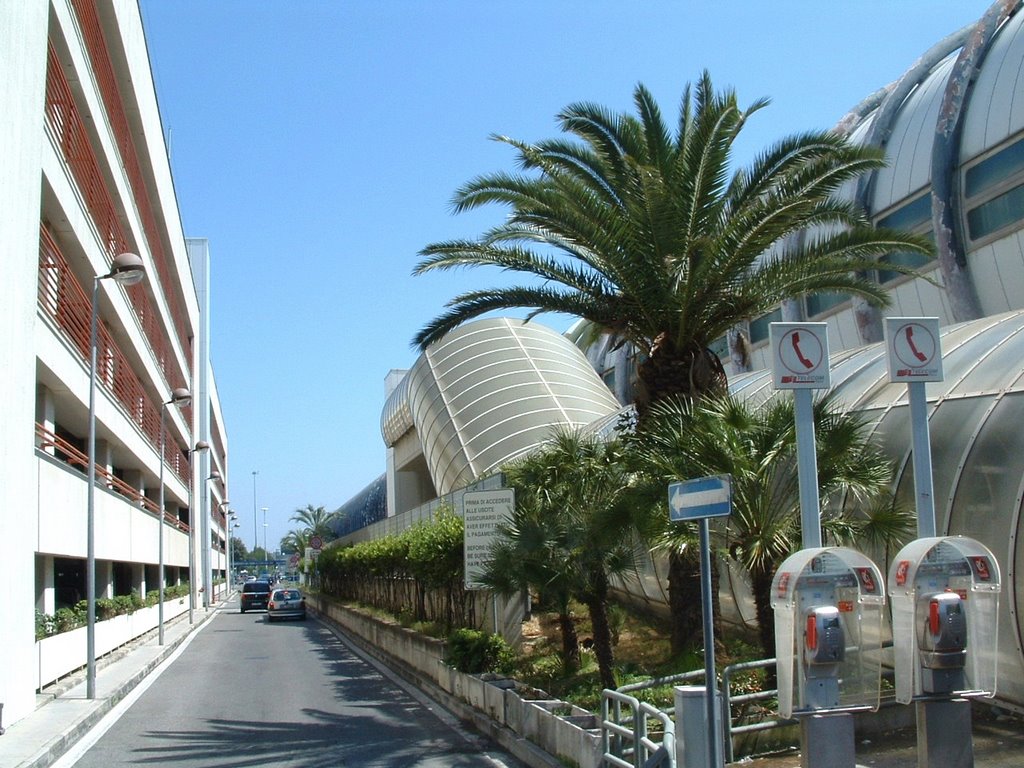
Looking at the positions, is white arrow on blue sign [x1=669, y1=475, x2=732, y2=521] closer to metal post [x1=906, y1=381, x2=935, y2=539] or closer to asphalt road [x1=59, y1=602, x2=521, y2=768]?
metal post [x1=906, y1=381, x2=935, y2=539]

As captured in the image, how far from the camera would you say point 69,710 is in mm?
16109

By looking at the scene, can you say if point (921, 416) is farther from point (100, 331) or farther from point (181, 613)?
point (181, 613)

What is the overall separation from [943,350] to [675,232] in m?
4.33

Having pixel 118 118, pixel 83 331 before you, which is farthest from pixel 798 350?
pixel 118 118

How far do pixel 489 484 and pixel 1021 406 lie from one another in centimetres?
919

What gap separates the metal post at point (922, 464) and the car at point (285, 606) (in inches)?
1632

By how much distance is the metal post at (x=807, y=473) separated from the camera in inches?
311

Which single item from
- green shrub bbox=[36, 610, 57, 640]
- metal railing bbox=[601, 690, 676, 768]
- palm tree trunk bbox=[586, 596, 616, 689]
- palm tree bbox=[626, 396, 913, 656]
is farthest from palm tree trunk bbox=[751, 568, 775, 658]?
green shrub bbox=[36, 610, 57, 640]

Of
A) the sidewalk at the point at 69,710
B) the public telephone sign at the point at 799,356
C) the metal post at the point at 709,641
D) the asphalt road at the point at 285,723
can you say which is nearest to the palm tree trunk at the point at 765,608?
the asphalt road at the point at 285,723

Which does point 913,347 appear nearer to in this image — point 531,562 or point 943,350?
point 531,562

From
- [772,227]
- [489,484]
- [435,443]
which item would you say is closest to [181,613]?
[435,443]

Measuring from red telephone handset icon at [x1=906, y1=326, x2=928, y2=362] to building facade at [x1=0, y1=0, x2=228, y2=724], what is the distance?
1196cm

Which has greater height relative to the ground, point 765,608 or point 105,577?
point 765,608

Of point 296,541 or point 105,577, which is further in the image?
point 296,541
